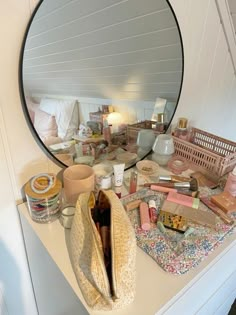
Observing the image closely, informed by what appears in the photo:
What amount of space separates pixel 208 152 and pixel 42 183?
0.55 m

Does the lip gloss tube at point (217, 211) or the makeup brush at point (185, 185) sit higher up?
the makeup brush at point (185, 185)

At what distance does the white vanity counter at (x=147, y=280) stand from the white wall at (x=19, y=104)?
6 centimetres

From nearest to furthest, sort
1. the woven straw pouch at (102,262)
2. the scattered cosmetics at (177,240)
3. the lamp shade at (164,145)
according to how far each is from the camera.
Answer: the woven straw pouch at (102,262) < the scattered cosmetics at (177,240) < the lamp shade at (164,145)

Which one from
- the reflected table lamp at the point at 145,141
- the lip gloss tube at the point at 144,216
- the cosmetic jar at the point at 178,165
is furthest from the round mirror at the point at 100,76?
the lip gloss tube at the point at 144,216

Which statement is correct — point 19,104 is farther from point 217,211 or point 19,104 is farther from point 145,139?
point 217,211

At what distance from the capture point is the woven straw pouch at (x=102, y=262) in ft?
1.26

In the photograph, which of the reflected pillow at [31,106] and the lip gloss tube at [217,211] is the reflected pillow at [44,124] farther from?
the lip gloss tube at [217,211]

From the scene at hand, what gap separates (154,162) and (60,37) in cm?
51

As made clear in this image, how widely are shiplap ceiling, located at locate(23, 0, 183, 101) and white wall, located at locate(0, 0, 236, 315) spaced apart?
0.04 metres

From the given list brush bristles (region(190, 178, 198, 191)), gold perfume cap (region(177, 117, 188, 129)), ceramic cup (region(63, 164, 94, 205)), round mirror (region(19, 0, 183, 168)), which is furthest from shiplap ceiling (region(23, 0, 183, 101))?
brush bristles (region(190, 178, 198, 191))

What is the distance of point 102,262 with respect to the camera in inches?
15.2

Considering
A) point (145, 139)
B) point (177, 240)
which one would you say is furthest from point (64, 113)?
point (177, 240)

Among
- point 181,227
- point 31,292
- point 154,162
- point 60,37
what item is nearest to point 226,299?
point 181,227

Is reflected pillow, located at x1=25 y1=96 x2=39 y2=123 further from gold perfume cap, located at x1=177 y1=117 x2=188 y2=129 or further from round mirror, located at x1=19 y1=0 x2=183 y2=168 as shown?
gold perfume cap, located at x1=177 y1=117 x2=188 y2=129
